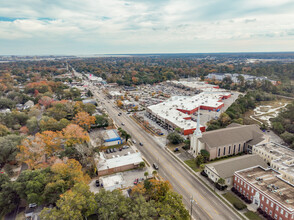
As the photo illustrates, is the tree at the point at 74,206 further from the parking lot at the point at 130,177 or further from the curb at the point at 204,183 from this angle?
the curb at the point at 204,183

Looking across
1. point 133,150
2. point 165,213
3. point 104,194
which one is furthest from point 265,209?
point 133,150

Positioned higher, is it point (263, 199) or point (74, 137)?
point (74, 137)

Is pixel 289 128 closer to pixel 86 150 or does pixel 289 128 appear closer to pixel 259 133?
pixel 259 133

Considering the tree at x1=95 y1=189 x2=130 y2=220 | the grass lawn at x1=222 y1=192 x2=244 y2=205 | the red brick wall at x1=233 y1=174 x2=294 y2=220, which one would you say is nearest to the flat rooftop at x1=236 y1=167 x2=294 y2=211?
the red brick wall at x1=233 y1=174 x2=294 y2=220

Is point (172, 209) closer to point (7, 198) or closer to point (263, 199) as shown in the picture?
point (263, 199)

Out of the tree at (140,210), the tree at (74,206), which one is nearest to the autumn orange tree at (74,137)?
the tree at (74,206)

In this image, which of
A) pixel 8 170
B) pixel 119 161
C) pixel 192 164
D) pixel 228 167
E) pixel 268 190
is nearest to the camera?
pixel 268 190

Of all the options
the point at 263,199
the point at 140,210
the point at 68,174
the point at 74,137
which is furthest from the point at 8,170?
the point at 263,199
